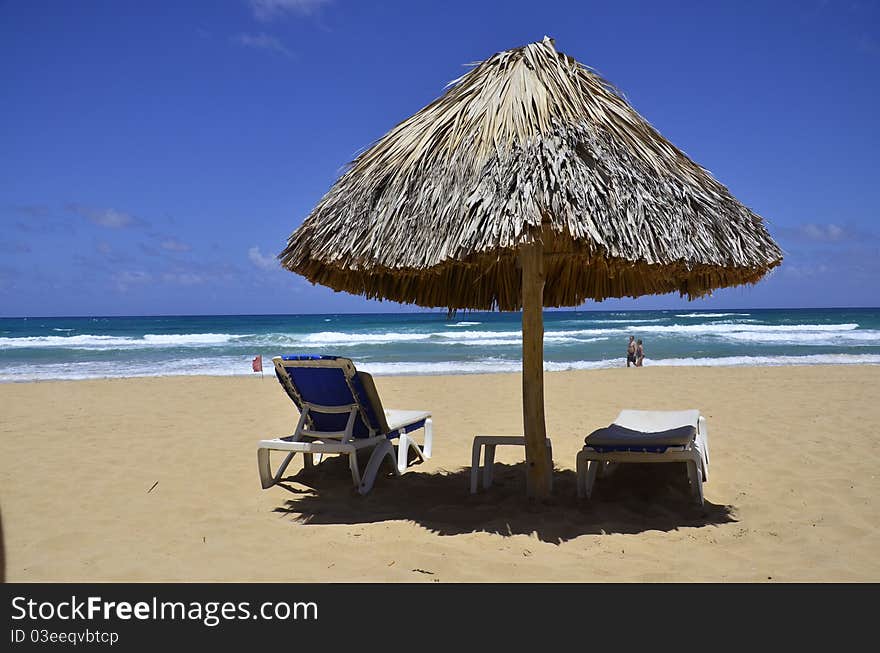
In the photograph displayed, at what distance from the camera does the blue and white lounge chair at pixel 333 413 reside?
155 inches

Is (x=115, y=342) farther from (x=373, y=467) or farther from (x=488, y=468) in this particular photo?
(x=488, y=468)

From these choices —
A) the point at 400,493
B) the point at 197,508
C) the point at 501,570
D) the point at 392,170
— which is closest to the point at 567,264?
the point at 392,170

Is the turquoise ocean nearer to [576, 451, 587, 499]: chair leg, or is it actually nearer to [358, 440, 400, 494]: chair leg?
[358, 440, 400, 494]: chair leg

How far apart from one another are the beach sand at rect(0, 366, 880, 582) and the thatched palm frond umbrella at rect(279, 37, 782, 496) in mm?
685

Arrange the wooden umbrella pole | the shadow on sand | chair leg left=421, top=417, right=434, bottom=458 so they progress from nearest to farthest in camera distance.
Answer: the shadow on sand, the wooden umbrella pole, chair leg left=421, top=417, right=434, bottom=458

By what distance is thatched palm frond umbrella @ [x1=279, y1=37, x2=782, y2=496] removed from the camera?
9.74ft

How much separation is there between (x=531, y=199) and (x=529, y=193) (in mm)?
34

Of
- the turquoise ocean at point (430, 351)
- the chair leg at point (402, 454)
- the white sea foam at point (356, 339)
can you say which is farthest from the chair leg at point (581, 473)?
the white sea foam at point (356, 339)

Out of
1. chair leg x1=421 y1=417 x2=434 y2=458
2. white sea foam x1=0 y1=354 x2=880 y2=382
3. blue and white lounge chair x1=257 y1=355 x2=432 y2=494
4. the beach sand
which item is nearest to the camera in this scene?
the beach sand

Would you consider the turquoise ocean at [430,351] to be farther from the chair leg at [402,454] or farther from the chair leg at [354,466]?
the chair leg at [354,466]

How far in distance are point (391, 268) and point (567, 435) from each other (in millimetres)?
3617

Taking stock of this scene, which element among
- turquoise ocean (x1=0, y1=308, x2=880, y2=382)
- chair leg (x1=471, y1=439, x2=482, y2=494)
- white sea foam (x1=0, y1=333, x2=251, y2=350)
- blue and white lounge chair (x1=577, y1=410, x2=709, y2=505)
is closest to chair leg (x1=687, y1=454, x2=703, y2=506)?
blue and white lounge chair (x1=577, y1=410, x2=709, y2=505)

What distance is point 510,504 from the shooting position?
12.5 ft

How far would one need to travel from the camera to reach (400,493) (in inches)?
164
